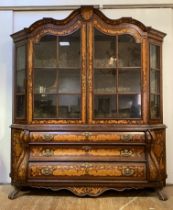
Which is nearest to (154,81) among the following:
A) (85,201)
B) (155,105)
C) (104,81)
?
(155,105)

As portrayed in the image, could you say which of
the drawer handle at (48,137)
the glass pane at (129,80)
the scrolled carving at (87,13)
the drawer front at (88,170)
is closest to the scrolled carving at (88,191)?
the drawer front at (88,170)

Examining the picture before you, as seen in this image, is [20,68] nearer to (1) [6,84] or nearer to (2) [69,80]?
(1) [6,84]

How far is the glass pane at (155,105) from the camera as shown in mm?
3109

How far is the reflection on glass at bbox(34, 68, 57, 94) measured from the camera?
3.11 meters

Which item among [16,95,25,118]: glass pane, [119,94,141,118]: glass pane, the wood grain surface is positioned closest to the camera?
the wood grain surface

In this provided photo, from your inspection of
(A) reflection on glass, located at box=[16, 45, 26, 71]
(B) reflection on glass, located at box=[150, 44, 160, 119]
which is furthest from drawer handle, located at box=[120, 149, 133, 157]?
(A) reflection on glass, located at box=[16, 45, 26, 71]

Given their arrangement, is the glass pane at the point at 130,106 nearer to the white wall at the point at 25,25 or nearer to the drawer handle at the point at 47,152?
the white wall at the point at 25,25

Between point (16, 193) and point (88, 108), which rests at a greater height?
point (88, 108)

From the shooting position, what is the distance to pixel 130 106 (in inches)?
121

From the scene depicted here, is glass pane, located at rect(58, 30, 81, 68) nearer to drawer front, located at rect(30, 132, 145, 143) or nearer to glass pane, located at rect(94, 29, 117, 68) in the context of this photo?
glass pane, located at rect(94, 29, 117, 68)

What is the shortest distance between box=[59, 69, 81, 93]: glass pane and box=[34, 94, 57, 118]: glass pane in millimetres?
143

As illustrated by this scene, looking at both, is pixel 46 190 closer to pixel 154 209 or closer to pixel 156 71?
pixel 154 209

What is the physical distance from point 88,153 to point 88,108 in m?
0.46

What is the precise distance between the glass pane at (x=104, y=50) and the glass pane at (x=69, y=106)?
0.43 m
